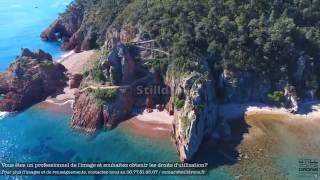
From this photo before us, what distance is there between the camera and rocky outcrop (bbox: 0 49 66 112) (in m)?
79.1

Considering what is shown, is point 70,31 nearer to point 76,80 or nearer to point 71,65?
point 71,65

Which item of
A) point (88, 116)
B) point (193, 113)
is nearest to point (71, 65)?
point (88, 116)

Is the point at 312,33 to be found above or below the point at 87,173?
above

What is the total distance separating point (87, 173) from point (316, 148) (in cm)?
3239

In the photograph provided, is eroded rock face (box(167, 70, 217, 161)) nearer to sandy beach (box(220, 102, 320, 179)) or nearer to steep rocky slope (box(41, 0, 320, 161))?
steep rocky slope (box(41, 0, 320, 161))

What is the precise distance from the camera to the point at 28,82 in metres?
80.8

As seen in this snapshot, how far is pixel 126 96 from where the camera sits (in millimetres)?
72000

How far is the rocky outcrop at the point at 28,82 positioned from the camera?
79062mm

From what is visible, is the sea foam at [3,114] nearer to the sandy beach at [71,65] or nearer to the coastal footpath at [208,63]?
the sandy beach at [71,65]

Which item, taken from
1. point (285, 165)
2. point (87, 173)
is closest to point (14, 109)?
point (87, 173)

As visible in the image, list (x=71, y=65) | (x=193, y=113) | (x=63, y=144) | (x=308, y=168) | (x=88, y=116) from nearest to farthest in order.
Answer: (x=308, y=168)
(x=193, y=113)
(x=63, y=144)
(x=88, y=116)
(x=71, y=65)

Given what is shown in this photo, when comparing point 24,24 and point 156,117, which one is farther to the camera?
point 24,24

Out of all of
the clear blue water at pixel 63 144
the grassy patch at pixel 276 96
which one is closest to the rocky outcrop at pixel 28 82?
the clear blue water at pixel 63 144

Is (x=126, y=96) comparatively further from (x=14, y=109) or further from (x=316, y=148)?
(x=316, y=148)
